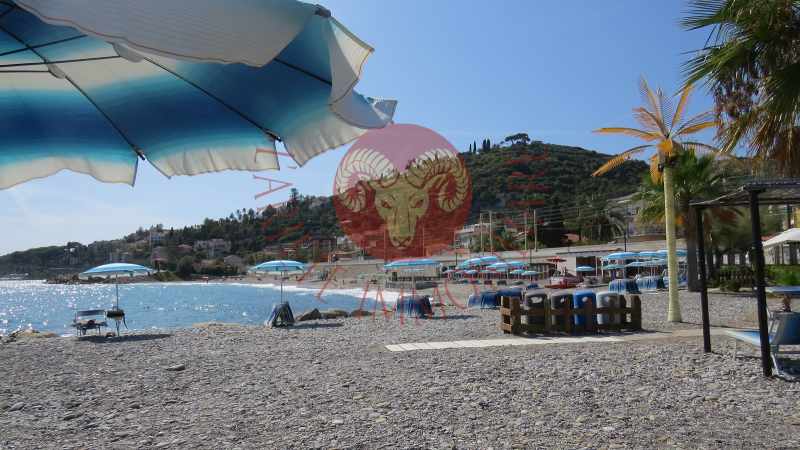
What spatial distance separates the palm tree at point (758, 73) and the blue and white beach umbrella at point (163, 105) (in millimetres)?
4642

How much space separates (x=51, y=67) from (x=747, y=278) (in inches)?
1041

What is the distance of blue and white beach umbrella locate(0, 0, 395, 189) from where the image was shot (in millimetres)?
2320

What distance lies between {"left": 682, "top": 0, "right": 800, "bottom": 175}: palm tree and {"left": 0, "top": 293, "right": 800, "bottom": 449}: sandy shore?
2563 mm

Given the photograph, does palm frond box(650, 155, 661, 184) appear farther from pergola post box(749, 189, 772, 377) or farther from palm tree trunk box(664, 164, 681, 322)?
pergola post box(749, 189, 772, 377)

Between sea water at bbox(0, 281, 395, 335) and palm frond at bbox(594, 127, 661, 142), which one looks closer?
palm frond at bbox(594, 127, 661, 142)

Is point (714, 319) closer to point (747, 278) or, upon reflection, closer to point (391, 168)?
point (391, 168)

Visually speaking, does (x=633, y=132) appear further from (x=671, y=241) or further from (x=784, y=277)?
(x=784, y=277)

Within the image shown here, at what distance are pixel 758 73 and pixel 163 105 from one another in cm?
571

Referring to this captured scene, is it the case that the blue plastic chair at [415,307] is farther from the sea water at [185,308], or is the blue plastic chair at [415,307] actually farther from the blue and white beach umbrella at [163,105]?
the blue and white beach umbrella at [163,105]

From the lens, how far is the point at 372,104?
245 centimetres

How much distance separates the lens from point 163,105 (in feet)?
9.68

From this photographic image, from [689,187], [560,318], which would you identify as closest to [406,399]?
[560,318]

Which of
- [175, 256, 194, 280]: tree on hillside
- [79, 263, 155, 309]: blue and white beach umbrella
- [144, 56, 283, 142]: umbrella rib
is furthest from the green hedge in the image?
[175, 256, 194, 280]: tree on hillside

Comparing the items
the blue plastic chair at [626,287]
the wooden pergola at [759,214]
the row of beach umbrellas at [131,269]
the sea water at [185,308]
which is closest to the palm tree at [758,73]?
the wooden pergola at [759,214]
